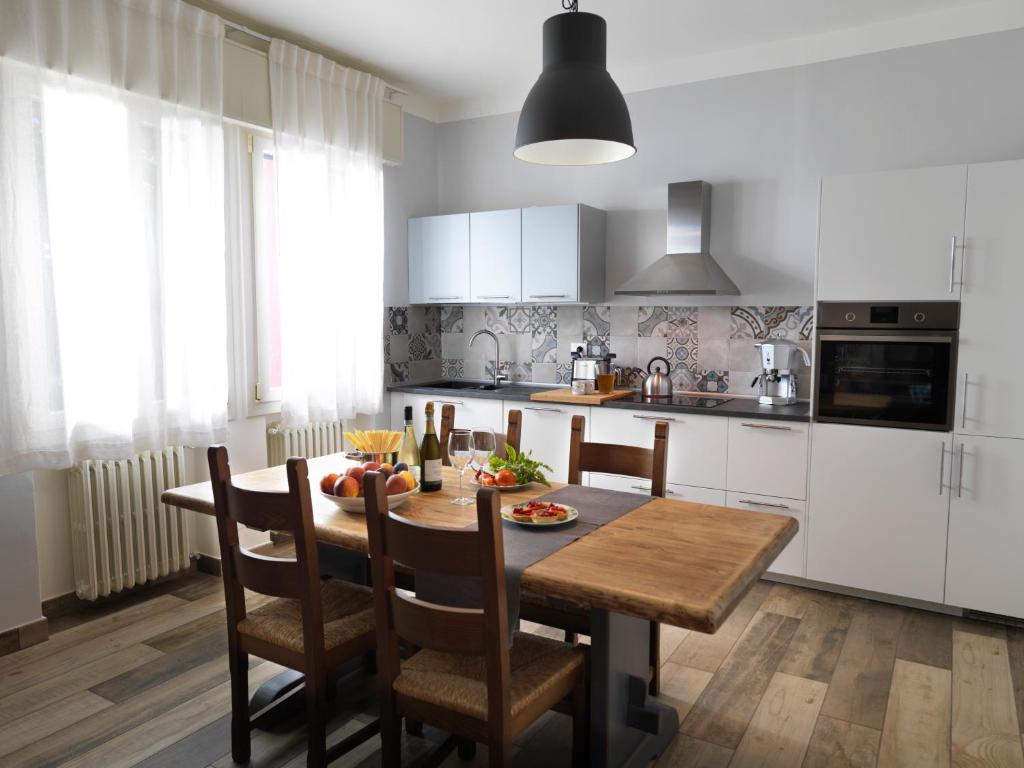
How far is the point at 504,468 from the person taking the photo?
8.17ft

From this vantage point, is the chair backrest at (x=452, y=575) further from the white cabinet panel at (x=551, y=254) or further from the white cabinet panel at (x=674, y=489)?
the white cabinet panel at (x=551, y=254)

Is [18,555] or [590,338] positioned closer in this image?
[18,555]

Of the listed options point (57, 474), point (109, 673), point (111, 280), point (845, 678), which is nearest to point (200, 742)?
point (109, 673)

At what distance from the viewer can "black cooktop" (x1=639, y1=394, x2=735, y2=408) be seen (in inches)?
154

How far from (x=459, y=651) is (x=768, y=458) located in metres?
2.39

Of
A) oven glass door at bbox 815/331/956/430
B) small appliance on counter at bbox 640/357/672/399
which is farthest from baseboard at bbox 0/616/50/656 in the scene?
oven glass door at bbox 815/331/956/430

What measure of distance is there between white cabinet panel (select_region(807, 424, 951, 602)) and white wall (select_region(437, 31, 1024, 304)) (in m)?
0.98

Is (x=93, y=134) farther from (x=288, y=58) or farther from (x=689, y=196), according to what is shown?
(x=689, y=196)

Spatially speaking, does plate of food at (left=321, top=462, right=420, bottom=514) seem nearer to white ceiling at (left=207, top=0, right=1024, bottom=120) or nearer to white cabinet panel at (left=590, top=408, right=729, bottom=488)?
white cabinet panel at (left=590, top=408, right=729, bottom=488)

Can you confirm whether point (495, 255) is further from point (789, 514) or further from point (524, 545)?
point (524, 545)

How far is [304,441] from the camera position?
14.1 ft

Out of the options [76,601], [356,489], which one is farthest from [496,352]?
[356,489]

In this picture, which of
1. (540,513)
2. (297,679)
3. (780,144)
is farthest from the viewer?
(780,144)

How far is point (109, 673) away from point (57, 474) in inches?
37.0
